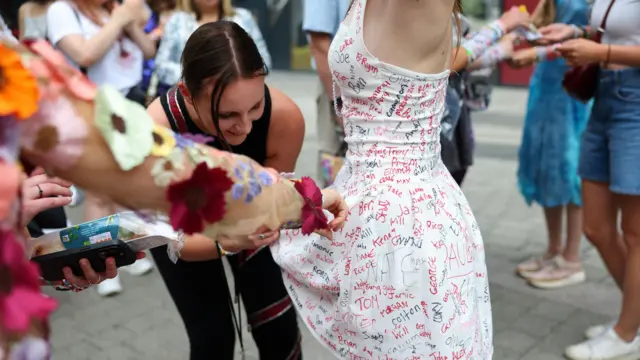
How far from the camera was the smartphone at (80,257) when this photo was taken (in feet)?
4.98

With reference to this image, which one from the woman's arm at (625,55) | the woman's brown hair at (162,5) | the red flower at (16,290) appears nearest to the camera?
the red flower at (16,290)

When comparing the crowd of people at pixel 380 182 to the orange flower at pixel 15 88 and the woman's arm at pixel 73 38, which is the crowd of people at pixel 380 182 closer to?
the orange flower at pixel 15 88

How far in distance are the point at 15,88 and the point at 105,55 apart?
3076mm

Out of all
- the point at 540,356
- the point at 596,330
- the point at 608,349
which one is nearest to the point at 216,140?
the point at 540,356

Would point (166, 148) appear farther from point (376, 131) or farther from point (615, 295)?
point (615, 295)

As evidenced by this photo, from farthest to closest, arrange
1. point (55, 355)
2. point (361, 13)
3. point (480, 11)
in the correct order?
point (480, 11) < point (55, 355) < point (361, 13)

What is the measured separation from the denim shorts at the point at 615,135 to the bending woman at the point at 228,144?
1.39 metres

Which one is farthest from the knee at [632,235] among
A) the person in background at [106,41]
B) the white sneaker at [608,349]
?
the person in background at [106,41]

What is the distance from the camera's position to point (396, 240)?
161cm

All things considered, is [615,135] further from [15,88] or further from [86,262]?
[15,88]

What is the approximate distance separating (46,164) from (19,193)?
0.21ft

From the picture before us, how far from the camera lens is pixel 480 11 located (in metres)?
10.0

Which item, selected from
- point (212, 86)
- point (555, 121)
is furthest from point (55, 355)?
point (555, 121)

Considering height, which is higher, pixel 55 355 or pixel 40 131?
pixel 40 131
